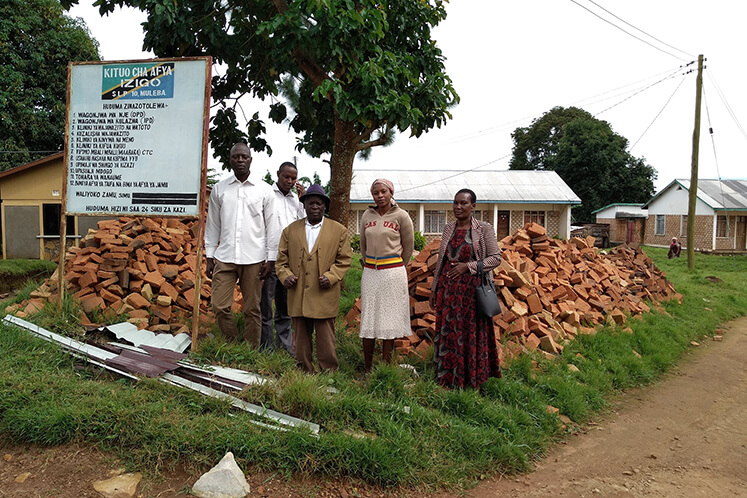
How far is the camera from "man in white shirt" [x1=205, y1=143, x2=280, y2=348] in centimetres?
450

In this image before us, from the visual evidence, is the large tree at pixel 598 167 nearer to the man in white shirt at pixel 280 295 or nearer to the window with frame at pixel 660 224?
the window with frame at pixel 660 224

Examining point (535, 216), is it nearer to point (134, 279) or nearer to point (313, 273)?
point (134, 279)

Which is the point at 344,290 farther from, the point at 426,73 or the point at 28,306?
the point at 28,306

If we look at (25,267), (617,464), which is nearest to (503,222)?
(25,267)

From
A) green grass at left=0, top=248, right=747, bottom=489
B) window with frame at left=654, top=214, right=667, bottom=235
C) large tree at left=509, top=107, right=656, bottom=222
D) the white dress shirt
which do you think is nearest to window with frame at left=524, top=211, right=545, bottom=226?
window with frame at left=654, top=214, right=667, bottom=235

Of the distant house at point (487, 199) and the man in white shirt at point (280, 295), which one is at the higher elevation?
the distant house at point (487, 199)

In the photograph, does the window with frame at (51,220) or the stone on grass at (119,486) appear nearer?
the stone on grass at (119,486)

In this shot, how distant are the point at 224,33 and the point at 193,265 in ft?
10.5

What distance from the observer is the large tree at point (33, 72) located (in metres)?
16.0

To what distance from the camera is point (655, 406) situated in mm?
4844

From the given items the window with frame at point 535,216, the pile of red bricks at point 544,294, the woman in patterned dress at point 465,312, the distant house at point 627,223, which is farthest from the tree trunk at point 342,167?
the distant house at point 627,223

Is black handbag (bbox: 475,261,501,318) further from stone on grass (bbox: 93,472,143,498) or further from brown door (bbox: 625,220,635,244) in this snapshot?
brown door (bbox: 625,220,635,244)

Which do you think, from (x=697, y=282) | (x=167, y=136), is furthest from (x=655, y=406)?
(x=697, y=282)

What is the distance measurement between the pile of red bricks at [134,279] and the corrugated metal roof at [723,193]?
81.6ft
